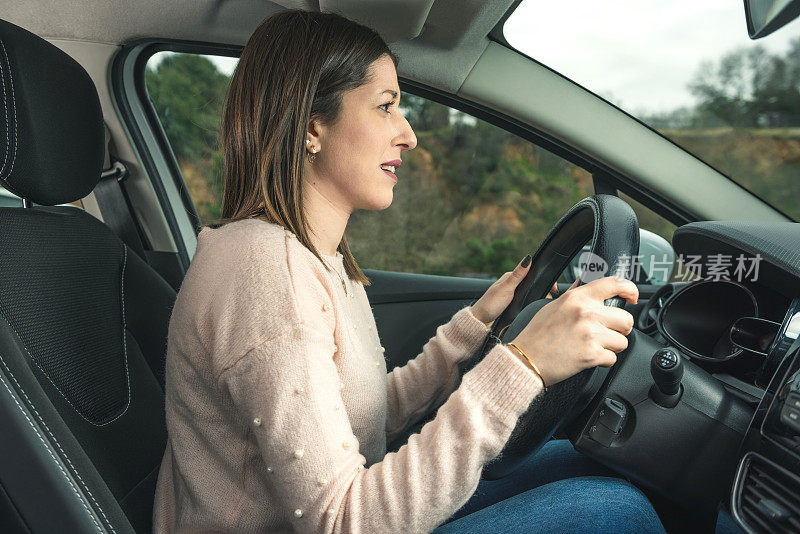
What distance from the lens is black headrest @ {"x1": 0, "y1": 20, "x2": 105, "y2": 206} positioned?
987 mm

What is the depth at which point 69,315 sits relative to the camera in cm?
103

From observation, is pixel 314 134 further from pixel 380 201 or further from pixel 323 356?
pixel 323 356

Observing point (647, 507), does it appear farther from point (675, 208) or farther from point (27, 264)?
point (27, 264)

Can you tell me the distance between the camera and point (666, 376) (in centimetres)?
84

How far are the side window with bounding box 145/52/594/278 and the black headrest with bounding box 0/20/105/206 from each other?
14.8 inches

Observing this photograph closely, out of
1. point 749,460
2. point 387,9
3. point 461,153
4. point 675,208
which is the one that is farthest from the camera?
point 461,153

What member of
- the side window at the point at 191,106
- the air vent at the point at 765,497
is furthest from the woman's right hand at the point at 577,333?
the side window at the point at 191,106

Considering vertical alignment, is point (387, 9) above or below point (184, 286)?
above

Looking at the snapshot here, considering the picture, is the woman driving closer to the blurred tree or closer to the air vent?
the air vent

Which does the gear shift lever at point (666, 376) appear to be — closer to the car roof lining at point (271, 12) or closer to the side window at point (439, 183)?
the side window at point (439, 183)

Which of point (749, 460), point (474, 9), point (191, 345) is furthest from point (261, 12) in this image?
point (749, 460)

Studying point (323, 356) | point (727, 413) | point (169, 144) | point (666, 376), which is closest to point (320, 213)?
point (323, 356)

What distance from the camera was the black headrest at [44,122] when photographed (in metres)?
0.99

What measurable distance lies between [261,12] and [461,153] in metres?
0.83
